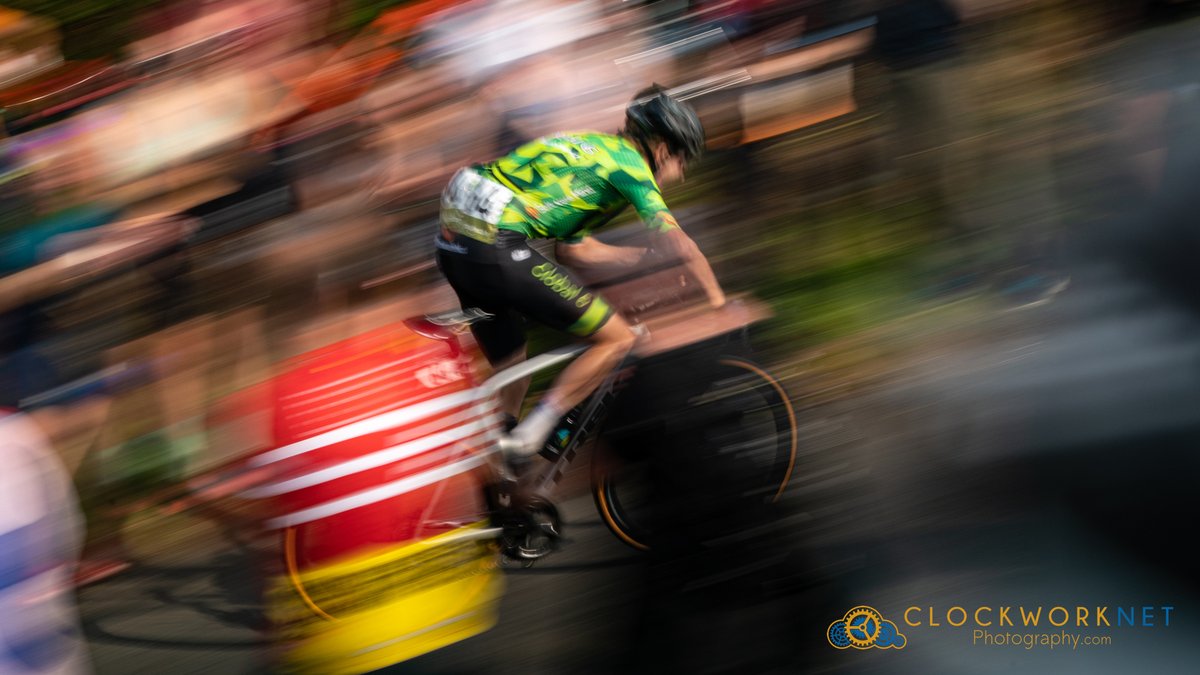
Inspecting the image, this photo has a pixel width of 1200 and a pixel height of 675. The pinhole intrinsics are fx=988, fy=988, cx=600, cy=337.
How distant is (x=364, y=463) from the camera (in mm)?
2973

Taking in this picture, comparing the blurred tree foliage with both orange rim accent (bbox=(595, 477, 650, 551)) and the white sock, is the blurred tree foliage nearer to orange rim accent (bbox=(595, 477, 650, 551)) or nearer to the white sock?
the white sock

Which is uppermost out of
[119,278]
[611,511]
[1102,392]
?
[119,278]

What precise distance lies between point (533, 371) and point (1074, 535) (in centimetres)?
171

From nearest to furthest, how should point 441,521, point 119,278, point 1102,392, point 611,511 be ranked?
1. point 1102,392
2. point 441,521
3. point 611,511
4. point 119,278

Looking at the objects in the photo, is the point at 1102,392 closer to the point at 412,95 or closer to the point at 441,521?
the point at 441,521

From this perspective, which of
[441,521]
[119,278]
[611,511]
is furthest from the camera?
[119,278]

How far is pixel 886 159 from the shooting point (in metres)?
3.91

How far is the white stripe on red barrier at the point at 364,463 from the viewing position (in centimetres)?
296

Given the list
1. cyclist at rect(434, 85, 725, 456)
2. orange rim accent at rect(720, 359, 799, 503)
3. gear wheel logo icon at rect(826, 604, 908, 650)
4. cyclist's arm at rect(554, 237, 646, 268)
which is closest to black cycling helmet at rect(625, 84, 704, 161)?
cyclist at rect(434, 85, 725, 456)

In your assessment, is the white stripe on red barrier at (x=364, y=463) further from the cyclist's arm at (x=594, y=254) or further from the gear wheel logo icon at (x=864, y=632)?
the gear wheel logo icon at (x=864, y=632)

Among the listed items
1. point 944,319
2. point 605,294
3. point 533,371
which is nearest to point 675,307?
point 605,294

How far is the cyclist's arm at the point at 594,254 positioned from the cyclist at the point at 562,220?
66 mm

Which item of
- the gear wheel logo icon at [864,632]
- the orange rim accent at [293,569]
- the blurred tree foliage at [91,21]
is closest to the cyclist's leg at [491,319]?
the orange rim accent at [293,569]

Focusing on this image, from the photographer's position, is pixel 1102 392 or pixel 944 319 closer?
pixel 1102 392
